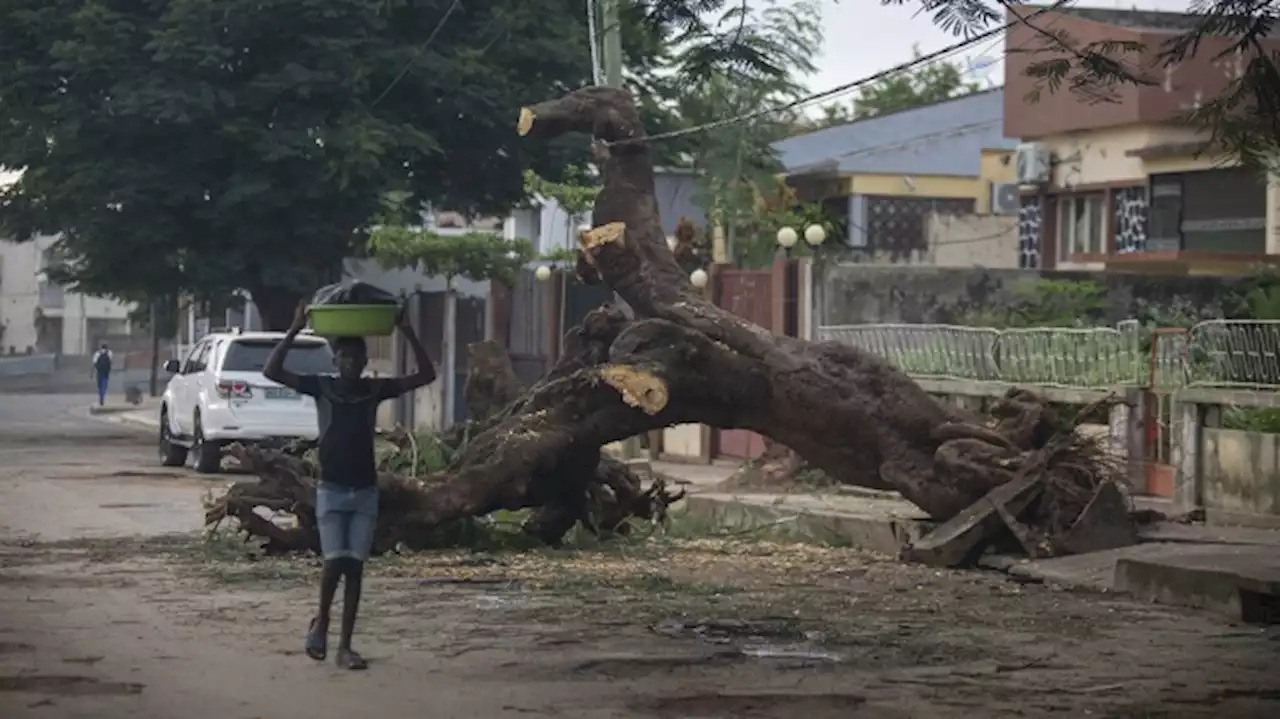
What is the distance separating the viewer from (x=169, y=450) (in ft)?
88.2

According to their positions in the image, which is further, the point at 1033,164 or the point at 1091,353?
the point at 1033,164

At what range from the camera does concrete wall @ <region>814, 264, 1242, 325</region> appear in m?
23.1

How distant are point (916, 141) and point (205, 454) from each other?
19160mm

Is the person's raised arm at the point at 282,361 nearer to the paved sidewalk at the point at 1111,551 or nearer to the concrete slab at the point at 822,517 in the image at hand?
the paved sidewalk at the point at 1111,551

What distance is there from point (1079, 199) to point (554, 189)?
334 inches

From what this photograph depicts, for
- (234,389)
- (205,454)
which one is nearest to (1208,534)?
(234,389)

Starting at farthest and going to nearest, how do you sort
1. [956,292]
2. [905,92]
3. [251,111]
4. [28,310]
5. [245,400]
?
[28,310] < [905,92] < [251,111] < [245,400] < [956,292]

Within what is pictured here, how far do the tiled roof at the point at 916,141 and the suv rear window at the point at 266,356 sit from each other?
15373 millimetres

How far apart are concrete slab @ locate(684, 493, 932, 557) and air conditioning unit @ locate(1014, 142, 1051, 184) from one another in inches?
510

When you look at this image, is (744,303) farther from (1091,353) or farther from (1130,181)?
(1091,353)

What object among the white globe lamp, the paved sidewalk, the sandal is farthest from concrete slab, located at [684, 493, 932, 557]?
the white globe lamp

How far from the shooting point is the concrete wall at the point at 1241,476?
1505cm

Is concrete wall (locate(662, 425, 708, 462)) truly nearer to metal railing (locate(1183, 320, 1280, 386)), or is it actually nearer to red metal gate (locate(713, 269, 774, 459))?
red metal gate (locate(713, 269, 774, 459))

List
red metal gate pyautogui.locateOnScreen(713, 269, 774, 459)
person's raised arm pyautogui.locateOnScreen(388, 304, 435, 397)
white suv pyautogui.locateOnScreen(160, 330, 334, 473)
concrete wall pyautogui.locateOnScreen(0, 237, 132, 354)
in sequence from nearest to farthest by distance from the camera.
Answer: person's raised arm pyautogui.locateOnScreen(388, 304, 435, 397) < red metal gate pyautogui.locateOnScreen(713, 269, 774, 459) < white suv pyautogui.locateOnScreen(160, 330, 334, 473) < concrete wall pyautogui.locateOnScreen(0, 237, 132, 354)
